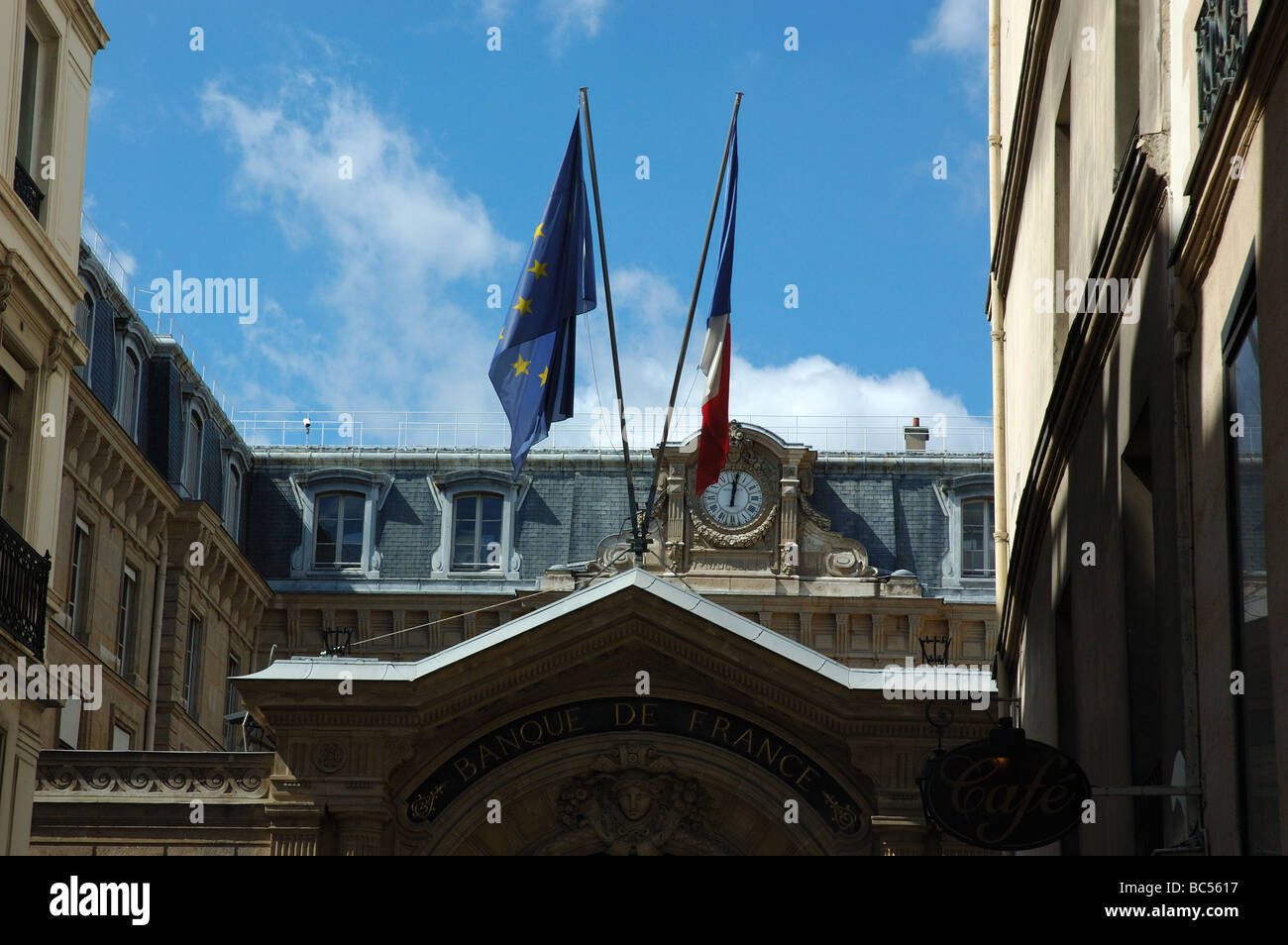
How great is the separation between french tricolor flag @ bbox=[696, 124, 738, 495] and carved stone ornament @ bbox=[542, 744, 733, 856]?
4320 millimetres

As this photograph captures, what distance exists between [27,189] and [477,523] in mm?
25710

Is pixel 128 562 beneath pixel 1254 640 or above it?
above

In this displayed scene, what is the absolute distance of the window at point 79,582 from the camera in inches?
1321

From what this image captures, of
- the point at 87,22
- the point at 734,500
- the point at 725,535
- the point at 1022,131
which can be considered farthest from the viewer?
the point at 734,500

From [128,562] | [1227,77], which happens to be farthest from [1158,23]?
[128,562]

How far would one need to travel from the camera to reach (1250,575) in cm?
940

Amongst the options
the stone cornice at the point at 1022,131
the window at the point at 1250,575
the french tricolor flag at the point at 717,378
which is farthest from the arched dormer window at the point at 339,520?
the window at the point at 1250,575

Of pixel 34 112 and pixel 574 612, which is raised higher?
pixel 34 112

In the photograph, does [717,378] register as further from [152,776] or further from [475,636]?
[475,636]

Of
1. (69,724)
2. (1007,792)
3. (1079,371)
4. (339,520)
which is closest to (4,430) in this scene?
(1079,371)

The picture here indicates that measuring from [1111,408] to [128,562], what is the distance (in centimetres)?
2648
